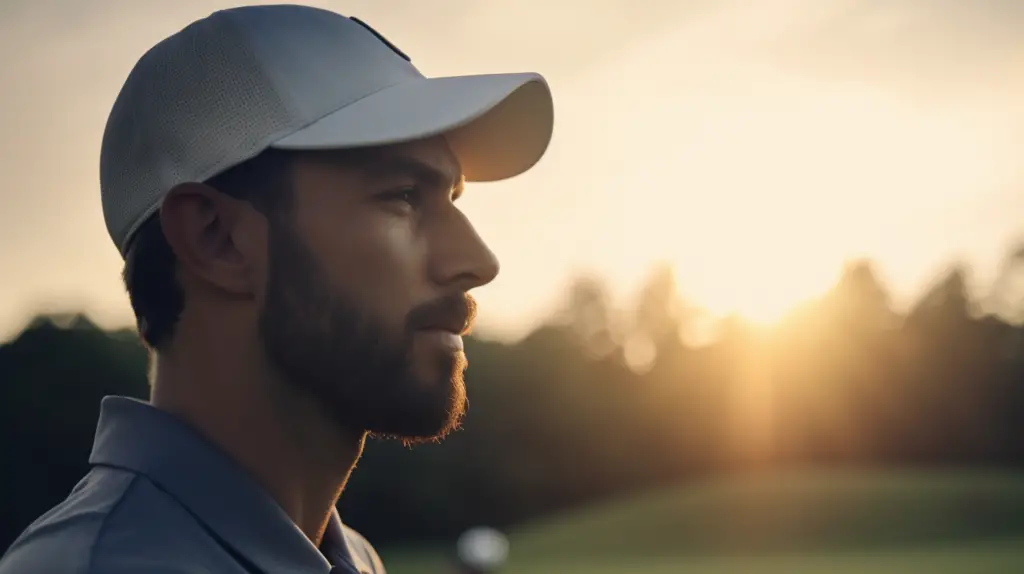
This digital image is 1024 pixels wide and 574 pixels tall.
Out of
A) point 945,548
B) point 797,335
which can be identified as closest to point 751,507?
point 945,548

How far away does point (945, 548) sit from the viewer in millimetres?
36344

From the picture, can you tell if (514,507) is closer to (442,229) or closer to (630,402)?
(630,402)

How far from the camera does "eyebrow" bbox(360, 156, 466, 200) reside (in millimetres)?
2090

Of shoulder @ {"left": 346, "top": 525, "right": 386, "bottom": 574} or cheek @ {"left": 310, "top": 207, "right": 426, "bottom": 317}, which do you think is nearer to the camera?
cheek @ {"left": 310, "top": 207, "right": 426, "bottom": 317}

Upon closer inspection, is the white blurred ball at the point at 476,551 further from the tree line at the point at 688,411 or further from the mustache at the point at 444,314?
the tree line at the point at 688,411

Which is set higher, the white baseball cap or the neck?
the white baseball cap

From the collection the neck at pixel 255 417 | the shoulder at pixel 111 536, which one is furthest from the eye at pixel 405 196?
the shoulder at pixel 111 536

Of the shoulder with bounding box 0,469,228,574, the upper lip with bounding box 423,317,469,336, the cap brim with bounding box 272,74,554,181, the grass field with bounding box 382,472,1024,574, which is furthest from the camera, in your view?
the grass field with bounding box 382,472,1024,574

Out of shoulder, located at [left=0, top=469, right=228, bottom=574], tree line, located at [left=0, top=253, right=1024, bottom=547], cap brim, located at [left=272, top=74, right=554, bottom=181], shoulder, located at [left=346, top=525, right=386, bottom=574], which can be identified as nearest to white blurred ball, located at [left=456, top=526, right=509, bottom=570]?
shoulder, located at [left=346, top=525, right=386, bottom=574]

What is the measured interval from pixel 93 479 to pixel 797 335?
199 ft

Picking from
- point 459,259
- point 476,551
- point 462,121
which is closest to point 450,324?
point 459,259

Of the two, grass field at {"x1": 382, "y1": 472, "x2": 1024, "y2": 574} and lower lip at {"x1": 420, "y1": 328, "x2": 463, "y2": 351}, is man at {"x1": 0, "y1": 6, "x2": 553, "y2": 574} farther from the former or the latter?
grass field at {"x1": 382, "y1": 472, "x2": 1024, "y2": 574}

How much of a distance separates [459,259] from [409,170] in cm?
19

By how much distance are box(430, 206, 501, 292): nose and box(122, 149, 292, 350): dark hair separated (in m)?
0.29
